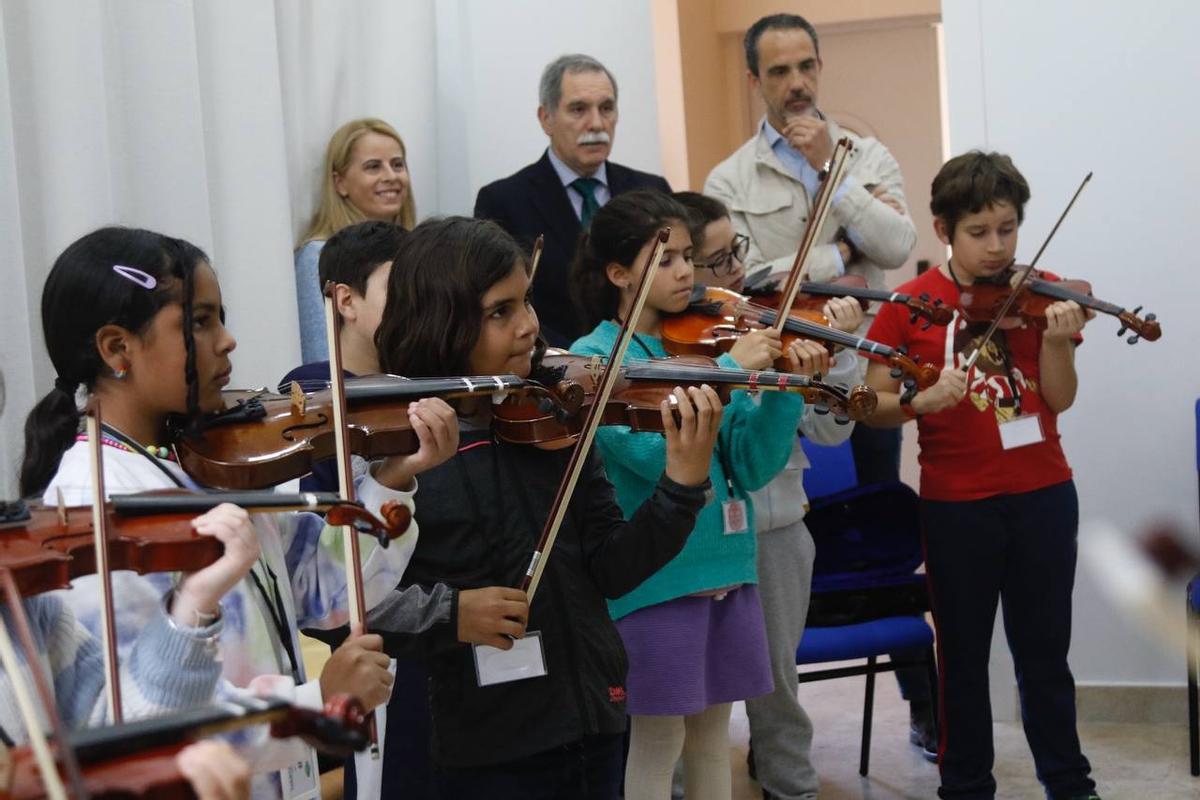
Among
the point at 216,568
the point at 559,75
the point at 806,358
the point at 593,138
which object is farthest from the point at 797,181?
the point at 216,568

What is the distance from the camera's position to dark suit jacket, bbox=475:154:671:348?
337cm

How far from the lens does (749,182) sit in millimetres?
3494

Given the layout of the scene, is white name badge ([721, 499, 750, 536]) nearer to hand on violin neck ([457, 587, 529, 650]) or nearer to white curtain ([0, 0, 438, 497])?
hand on violin neck ([457, 587, 529, 650])

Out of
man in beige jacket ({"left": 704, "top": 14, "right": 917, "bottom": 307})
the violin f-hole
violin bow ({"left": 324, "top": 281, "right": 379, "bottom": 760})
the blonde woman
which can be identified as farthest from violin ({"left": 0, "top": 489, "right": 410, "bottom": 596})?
man in beige jacket ({"left": 704, "top": 14, "right": 917, "bottom": 307})

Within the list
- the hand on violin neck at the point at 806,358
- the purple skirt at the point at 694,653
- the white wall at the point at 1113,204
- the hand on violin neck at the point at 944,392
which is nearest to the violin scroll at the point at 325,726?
the purple skirt at the point at 694,653

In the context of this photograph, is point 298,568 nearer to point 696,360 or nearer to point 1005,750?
point 696,360

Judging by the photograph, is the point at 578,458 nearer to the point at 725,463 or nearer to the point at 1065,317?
the point at 725,463

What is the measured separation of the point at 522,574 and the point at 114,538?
777 mm

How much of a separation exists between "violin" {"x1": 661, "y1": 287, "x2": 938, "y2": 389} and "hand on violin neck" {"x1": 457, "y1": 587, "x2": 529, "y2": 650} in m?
0.96

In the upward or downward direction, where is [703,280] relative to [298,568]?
upward

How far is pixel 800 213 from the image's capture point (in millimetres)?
3432

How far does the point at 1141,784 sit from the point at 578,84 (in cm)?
215

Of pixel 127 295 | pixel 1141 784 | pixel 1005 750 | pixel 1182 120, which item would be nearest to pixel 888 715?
pixel 1005 750

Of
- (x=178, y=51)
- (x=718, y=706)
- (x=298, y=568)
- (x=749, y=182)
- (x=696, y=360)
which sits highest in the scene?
(x=178, y=51)
